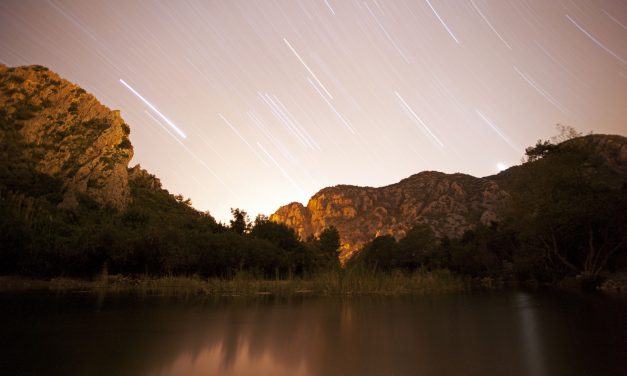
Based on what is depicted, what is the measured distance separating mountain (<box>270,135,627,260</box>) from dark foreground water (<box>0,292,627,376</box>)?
198 ft

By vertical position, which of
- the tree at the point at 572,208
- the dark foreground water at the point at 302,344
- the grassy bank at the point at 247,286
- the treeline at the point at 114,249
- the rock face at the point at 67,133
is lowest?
the dark foreground water at the point at 302,344

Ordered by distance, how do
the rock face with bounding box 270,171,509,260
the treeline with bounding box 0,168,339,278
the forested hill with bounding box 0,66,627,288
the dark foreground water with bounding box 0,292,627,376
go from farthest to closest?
the rock face with bounding box 270,171,509,260 < the forested hill with bounding box 0,66,627,288 < the treeline with bounding box 0,168,339,278 < the dark foreground water with bounding box 0,292,627,376

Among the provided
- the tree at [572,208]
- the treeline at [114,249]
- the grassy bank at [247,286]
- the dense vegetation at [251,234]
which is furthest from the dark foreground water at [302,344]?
the tree at [572,208]

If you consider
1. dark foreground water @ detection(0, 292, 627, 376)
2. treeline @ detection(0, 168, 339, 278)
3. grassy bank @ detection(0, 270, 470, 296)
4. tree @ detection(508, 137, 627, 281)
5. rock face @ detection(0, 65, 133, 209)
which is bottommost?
dark foreground water @ detection(0, 292, 627, 376)

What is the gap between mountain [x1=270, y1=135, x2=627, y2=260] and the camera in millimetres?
85125

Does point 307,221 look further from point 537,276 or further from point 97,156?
point 537,276

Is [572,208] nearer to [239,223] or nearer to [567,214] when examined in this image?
[567,214]

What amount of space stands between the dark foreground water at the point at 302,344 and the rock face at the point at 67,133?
40.2m

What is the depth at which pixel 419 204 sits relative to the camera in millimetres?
101562

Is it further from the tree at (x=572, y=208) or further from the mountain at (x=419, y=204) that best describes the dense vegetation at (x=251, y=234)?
the mountain at (x=419, y=204)

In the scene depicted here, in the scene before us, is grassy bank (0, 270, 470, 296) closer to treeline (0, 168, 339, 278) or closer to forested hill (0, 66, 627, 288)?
forested hill (0, 66, 627, 288)

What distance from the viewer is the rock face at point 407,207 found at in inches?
3538

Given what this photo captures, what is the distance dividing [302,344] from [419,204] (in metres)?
98.3

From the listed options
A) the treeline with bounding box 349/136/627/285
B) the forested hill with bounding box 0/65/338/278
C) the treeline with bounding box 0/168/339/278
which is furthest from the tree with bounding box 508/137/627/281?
the forested hill with bounding box 0/65/338/278
